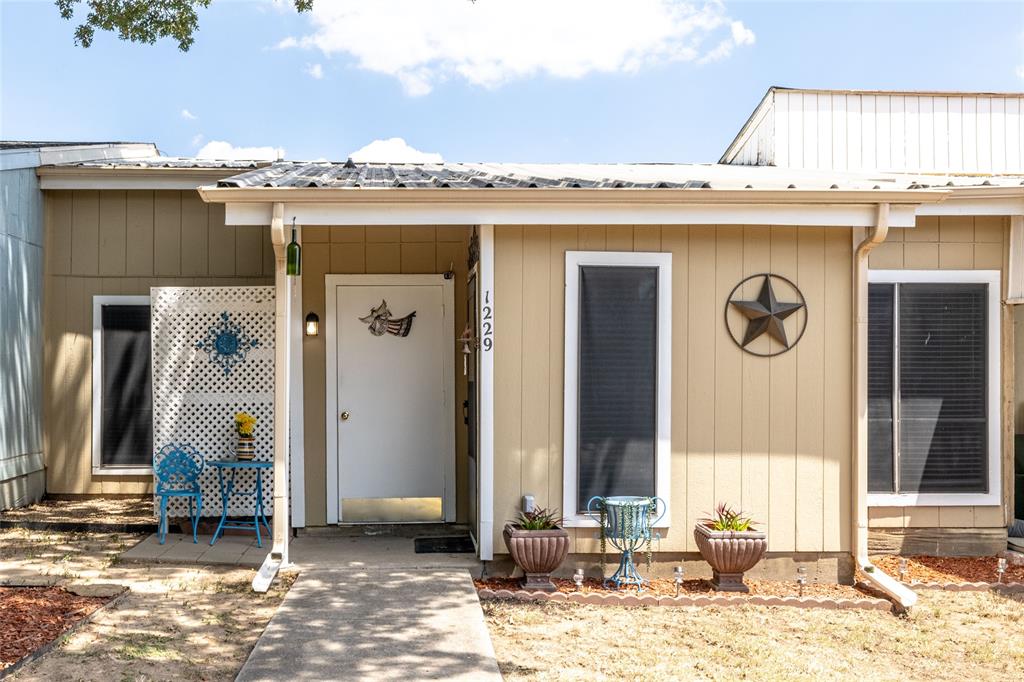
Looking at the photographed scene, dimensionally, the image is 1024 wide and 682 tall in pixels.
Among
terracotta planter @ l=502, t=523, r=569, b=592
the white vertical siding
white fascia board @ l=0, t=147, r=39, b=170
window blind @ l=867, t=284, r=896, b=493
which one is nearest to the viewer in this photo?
terracotta planter @ l=502, t=523, r=569, b=592

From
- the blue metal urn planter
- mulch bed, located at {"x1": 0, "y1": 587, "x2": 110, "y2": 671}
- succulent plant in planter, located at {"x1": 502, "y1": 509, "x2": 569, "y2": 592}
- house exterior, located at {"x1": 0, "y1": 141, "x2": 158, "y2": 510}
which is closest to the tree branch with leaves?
house exterior, located at {"x1": 0, "y1": 141, "x2": 158, "y2": 510}

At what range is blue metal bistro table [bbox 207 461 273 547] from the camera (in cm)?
699

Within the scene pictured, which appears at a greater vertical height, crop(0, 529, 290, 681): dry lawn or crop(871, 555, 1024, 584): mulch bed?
crop(0, 529, 290, 681): dry lawn

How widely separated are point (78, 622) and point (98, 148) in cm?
572

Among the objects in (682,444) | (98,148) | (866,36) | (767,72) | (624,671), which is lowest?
(624,671)

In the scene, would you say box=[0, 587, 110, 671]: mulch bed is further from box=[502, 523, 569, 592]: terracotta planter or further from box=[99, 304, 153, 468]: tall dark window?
box=[99, 304, 153, 468]: tall dark window

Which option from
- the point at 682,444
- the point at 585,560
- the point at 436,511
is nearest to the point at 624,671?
the point at 585,560

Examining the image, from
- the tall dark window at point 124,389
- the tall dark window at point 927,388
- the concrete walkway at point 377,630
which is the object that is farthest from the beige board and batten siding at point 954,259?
the tall dark window at point 124,389

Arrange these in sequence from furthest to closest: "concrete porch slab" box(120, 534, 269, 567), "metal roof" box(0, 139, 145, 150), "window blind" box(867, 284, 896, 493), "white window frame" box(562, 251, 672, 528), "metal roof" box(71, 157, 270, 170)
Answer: "metal roof" box(0, 139, 145, 150)
"metal roof" box(71, 157, 270, 170)
"window blind" box(867, 284, 896, 493)
"concrete porch slab" box(120, 534, 269, 567)
"white window frame" box(562, 251, 672, 528)

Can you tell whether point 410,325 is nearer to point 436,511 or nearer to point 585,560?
point 436,511

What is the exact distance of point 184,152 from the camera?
10977 millimetres

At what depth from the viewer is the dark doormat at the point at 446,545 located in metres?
6.52

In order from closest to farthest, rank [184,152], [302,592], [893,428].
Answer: [302,592], [893,428], [184,152]

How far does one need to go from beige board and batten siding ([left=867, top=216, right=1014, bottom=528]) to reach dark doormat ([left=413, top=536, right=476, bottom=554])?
319cm
